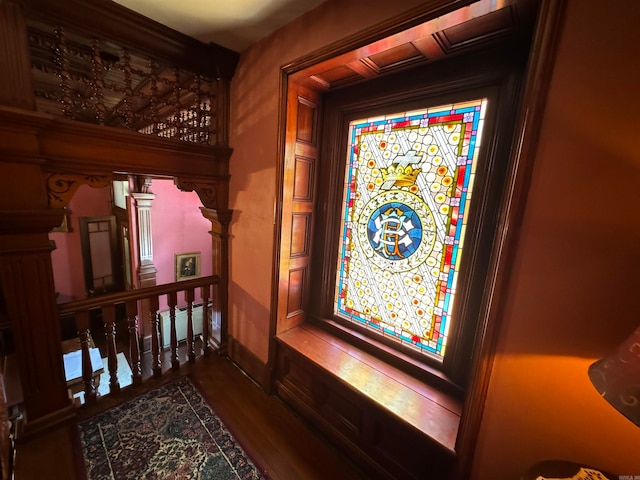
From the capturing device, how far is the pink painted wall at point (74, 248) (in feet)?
15.1

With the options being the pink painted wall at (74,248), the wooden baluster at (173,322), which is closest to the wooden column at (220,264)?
the wooden baluster at (173,322)

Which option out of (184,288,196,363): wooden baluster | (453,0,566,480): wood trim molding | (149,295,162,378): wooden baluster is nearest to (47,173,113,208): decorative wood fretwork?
(149,295,162,378): wooden baluster

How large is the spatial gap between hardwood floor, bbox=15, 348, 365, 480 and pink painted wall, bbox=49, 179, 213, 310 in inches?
113

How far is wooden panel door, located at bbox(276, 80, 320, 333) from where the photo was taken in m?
1.74

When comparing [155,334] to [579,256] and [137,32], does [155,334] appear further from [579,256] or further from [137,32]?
[579,256]

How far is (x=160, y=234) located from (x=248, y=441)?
3776 mm

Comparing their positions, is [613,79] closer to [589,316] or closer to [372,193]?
[589,316]

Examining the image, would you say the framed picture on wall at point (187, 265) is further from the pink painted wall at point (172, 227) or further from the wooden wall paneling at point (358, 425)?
the wooden wall paneling at point (358, 425)

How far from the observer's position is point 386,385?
1.47 m

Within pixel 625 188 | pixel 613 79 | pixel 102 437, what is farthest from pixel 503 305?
pixel 102 437

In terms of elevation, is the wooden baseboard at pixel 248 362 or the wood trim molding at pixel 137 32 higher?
the wood trim molding at pixel 137 32

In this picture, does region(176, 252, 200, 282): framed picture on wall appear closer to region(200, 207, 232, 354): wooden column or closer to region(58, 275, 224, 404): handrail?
region(200, 207, 232, 354): wooden column

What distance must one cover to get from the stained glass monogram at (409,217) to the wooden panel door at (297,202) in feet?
0.91

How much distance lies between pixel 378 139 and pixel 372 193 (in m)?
0.34
